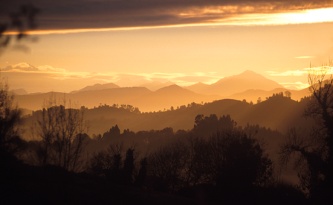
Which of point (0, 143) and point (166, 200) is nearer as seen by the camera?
point (0, 143)

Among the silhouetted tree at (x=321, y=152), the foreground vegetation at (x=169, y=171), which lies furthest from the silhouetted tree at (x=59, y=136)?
the silhouetted tree at (x=321, y=152)

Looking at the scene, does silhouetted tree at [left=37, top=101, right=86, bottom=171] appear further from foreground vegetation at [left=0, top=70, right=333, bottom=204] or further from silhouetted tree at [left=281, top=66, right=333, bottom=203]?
silhouetted tree at [left=281, top=66, right=333, bottom=203]

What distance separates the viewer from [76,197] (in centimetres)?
3450

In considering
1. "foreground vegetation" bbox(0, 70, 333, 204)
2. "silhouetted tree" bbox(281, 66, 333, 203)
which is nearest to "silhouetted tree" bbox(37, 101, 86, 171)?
"foreground vegetation" bbox(0, 70, 333, 204)

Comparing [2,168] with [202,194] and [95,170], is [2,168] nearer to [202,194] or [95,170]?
[202,194]

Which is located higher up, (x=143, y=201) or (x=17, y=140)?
(x=17, y=140)

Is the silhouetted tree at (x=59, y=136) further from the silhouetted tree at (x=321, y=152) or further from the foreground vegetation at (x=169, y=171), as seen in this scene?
the silhouetted tree at (x=321, y=152)

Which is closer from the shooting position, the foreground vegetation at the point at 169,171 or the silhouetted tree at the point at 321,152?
the foreground vegetation at the point at 169,171

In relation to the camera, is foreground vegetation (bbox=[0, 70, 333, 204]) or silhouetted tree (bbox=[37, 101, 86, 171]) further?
silhouetted tree (bbox=[37, 101, 86, 171])

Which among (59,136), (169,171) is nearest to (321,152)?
(59,136)

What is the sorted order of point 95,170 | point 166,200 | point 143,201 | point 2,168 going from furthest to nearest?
point 95,170 → point 166,200 → point 143,201 → point 2,168

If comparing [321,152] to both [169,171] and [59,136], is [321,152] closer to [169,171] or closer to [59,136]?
[59,136]

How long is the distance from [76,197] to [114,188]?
8.14 meters

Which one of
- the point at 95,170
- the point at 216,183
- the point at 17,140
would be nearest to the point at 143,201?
the point at 17,140
